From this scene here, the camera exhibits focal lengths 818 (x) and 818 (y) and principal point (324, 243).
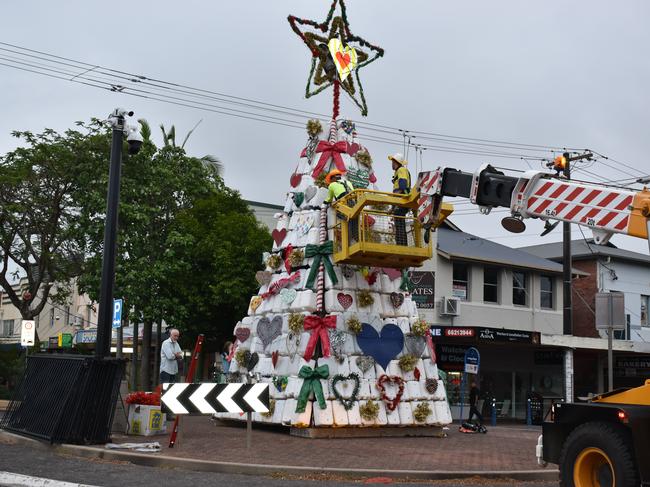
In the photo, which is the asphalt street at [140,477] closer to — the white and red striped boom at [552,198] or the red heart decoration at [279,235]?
the white and red striped boom at [552,198]

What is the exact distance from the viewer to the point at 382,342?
16625 millimetres

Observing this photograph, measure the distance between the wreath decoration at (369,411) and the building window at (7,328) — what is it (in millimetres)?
53153

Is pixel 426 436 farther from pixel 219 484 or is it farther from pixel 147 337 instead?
pixel 147 337

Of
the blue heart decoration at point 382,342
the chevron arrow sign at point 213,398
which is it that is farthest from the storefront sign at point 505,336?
the chevron arrow sign at point 213,398

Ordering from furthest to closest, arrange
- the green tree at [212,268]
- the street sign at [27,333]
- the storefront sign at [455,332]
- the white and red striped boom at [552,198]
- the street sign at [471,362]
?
1. the green tree at [212,268]
2. the storefront sign at [455,332]
3. the street sign at [27,333]
4. the street sign at [471,362]
5. the white and red striped boom at [552,198]

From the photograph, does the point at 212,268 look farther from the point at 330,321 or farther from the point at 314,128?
the point at 330,321

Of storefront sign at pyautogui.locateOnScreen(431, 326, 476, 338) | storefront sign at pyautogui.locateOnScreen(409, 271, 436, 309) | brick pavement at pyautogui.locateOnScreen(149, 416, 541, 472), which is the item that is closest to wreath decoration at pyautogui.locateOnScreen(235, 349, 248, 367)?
brick pavement at pyautogui.locateOnScreen(149, 416, 541, 472)

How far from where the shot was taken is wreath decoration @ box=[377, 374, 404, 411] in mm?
16266

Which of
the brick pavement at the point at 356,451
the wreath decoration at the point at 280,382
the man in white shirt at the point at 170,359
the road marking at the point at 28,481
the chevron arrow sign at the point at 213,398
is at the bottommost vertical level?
the road marking at the point at 28,481

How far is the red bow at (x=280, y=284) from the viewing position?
17.1 m

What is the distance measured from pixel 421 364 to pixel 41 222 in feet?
57.4

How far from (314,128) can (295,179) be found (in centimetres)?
122

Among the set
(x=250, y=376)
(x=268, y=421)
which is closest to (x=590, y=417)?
(x=268, y=421)

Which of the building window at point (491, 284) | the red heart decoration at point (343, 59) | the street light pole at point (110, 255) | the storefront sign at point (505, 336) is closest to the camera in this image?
the street light pole at point (110, 255)
